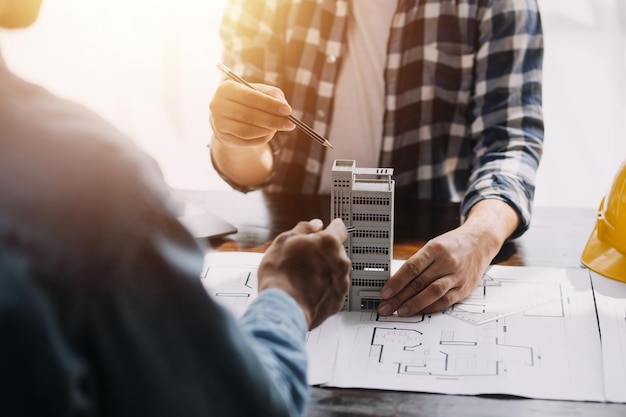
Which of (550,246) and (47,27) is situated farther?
(47,27)

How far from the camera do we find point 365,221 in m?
1.14

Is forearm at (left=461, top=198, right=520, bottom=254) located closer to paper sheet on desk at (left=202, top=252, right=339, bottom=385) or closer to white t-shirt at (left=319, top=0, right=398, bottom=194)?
paper sheet on desk at (left=202, top=252, right=339, bottom=385)

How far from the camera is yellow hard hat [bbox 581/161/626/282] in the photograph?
4.09 feet

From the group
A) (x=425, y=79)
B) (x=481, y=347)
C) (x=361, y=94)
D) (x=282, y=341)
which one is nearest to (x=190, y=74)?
(x=361, y=94)

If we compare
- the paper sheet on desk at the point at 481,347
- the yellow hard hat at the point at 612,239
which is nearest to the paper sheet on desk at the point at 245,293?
the paper sheet on desk at the point at 481,347

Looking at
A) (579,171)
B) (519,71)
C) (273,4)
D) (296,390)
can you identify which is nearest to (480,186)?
(519,71)

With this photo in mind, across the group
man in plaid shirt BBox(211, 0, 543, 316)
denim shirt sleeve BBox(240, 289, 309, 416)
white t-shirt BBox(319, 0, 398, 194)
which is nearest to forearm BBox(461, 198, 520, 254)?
man in plaid shirt BBox(211, 0, 543, 316)

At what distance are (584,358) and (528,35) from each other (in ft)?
2.51

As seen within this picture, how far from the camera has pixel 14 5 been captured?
60 cm

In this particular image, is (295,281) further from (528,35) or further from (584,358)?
(528,35)

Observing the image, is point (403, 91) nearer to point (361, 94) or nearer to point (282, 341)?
point (361, 94)

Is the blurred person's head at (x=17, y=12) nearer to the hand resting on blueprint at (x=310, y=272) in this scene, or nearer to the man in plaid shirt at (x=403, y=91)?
the hand resting on blueprint at (x=310, y=272)

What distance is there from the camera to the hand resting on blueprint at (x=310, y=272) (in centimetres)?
82

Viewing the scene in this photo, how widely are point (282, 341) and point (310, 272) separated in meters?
0.12
